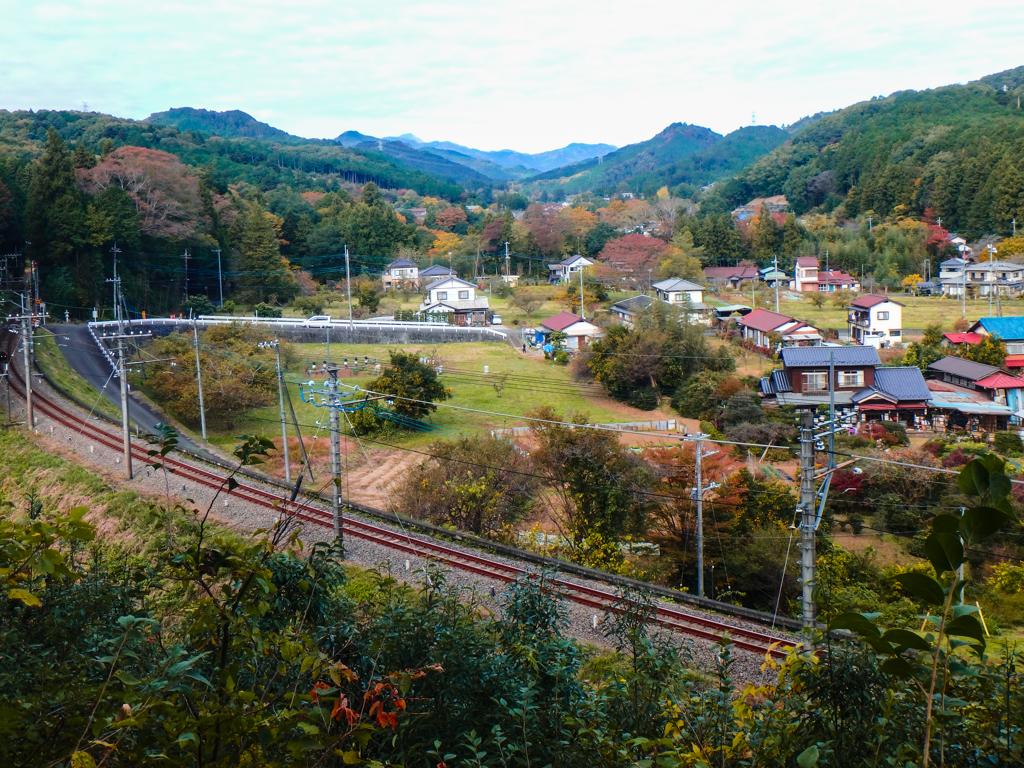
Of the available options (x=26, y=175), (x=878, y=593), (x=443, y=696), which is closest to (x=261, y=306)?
(x=26, y=175)

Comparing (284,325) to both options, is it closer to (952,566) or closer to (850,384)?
(850,384)

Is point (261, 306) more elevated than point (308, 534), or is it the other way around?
point (261, 306)

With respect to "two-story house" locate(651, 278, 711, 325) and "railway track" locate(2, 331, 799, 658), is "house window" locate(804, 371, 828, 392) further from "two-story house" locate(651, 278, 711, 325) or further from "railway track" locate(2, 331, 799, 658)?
"railway track" locate(2, 331, 799, 658)

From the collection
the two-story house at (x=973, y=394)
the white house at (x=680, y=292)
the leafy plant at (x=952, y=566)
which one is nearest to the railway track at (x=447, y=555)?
the leafy plant at (x=952, y=566)

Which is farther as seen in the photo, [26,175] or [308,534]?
[26,175]

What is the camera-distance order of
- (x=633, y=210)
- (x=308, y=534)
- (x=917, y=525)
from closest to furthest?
(x=308, y=534) → (x=917, y=525) → (x=633, y=210)

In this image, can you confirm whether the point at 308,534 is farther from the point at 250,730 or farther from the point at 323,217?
the point at 323,217

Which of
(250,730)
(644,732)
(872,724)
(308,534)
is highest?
(250,730)
